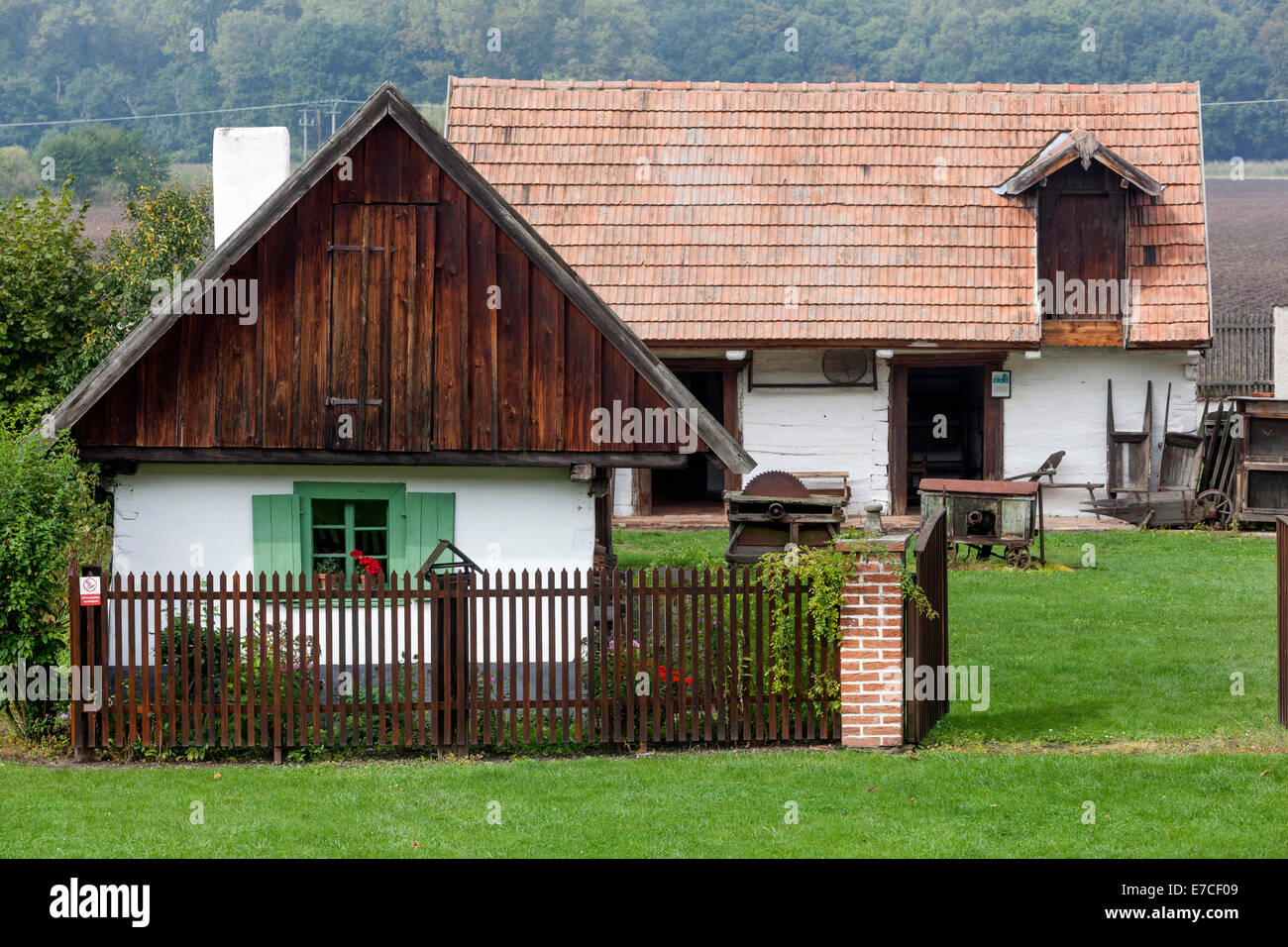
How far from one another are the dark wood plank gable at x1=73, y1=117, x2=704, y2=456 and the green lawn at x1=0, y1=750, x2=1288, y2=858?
114 inches

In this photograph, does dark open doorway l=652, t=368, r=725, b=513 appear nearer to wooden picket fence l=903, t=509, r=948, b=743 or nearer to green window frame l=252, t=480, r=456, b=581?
green window frame l=252, t=480, r=456, b=581

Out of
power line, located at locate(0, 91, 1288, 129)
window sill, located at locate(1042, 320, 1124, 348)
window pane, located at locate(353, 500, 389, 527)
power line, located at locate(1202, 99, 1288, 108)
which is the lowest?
window pane, located at locate(353, 500, 389, 527)

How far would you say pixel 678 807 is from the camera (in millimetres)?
9359

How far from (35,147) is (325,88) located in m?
16.4

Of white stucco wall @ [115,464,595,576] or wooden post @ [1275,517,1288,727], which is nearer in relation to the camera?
wooden post @ [1275,517,1288,727]

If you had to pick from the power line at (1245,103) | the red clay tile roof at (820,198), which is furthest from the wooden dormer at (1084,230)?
the power line at (1245,103)

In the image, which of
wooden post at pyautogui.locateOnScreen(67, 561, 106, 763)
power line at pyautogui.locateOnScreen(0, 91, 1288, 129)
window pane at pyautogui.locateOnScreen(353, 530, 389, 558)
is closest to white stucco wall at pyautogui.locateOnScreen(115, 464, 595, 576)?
window pane at pyautogui.locateOnScreen(353, 530, 389, 558)

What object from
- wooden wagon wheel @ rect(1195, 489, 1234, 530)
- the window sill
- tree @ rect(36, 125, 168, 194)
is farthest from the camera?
tree @ rect(36, 125, 168, 194)

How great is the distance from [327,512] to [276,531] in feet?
1.50

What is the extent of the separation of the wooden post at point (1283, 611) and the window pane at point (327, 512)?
7.35 metres

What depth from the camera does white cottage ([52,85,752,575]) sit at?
1238 centimetres

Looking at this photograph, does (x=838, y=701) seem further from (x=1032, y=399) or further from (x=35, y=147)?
(x=35, y=147)

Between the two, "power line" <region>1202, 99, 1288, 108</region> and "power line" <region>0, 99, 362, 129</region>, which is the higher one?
"power line" <region>0, 99, 362, 129</region>

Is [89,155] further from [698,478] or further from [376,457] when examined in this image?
[376,457]
